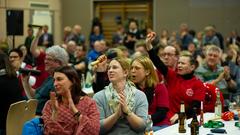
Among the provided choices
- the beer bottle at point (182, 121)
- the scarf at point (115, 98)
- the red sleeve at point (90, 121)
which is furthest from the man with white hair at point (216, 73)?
the red sleeve at point (90, 121)

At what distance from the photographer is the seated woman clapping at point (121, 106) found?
344 cm

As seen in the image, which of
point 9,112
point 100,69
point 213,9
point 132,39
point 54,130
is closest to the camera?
point 54,130

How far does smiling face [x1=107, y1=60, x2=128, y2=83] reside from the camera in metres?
3.62

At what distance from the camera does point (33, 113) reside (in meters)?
4.34

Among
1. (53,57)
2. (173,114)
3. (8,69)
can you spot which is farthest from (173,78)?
(8,69)

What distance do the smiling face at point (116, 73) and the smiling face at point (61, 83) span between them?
1.46ft

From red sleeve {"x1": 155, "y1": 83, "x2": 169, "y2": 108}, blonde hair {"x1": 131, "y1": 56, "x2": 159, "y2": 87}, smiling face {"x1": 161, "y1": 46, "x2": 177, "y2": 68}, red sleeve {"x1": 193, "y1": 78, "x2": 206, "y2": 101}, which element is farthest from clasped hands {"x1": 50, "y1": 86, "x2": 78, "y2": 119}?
smiling face {"x1": 161, "y1": 46, "x2": 177, "y2": 68}

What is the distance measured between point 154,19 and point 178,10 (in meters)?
0.89

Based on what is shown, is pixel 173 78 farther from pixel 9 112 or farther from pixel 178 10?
pixel 178 10

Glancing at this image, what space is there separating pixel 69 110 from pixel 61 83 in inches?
8.7

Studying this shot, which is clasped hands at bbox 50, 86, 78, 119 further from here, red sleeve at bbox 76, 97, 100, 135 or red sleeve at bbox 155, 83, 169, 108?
red sleeve at bbox 155, 83, 169, 108

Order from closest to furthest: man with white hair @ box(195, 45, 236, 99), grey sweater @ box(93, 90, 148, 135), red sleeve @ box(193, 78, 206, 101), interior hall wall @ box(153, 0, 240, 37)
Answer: grey sweater @ box(93, 90, 148, 135), red sleeve @ box(193, 78, 206, 101), man with white hair @ box(195, 45, 236, 99), interior hall wall @ box(153, 0, 240, 37)

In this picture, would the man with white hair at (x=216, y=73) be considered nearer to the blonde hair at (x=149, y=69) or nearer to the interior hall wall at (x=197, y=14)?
the blonde hair at (x=149, y=69)

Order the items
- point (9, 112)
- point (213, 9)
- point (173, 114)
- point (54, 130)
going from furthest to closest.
→ point (213, 9) → point (173, 114) → point (9, 112) → point (54, 130)
